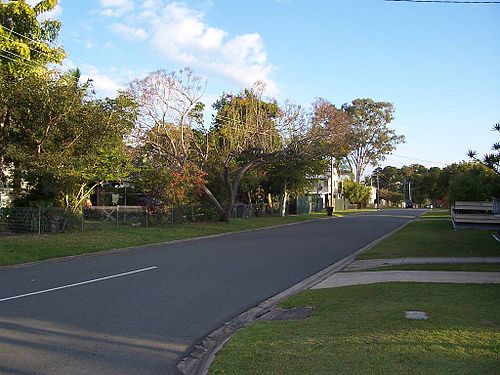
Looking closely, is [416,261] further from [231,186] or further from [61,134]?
[231,186]

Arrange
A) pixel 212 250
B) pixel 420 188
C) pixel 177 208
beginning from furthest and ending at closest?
pixel 420 188, pixel 177 208, pixel 212 250

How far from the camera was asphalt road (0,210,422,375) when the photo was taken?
20.7ft

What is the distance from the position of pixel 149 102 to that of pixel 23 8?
8.68 m

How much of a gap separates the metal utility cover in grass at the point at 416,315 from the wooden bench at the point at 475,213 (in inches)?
683

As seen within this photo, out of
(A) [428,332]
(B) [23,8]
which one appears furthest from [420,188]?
(A) [428,332]

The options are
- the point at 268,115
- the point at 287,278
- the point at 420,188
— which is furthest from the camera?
the point at 420,188

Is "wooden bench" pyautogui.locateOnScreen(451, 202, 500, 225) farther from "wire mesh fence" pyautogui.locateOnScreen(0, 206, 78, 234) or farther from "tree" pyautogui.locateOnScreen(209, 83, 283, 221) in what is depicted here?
"wire mesh fence" pyautogui.locateOnScreen(0, 206, 78, 234)

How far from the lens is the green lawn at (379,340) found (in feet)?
17.2

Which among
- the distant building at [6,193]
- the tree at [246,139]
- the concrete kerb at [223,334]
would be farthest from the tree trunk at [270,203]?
the concrete kerb at [223,334]

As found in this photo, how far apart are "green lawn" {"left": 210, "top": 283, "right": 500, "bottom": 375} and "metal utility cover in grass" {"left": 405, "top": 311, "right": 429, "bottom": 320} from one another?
3.9 inches

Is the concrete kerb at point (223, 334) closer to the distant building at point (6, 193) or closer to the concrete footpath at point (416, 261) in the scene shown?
the concrete footpath at point (416, 261)

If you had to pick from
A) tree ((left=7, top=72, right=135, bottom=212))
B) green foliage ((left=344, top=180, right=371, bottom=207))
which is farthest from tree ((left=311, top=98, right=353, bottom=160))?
green foliage ((left=344, top=180, right=371, bottom=207))

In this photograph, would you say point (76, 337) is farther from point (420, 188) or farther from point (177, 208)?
point (420, 188)

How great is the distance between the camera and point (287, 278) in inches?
501
